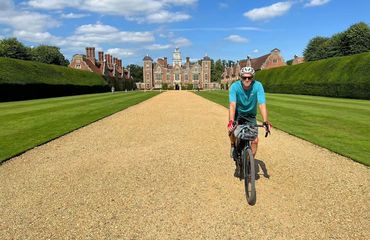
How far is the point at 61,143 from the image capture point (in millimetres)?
10516

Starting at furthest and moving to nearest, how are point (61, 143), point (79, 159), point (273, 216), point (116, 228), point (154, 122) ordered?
1. point (154, 122)
2. point (61, 143)
3. point (79, 159)
4. point (273, 216)
5. point (116, 228)

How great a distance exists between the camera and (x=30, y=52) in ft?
282

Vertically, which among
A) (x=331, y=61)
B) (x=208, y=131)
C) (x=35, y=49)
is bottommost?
(x=208, y=131)

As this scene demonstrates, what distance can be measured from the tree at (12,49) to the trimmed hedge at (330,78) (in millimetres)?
57596

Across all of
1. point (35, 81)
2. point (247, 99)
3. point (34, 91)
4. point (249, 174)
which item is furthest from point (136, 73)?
point (249, 174)

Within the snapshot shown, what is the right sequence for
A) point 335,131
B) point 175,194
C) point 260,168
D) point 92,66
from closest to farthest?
point 175,194
point 260,168
point 335,131
point 92,66

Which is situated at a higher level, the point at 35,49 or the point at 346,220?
the point at 35,49

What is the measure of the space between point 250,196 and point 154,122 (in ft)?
34.5

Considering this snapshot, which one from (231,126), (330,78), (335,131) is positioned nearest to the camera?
(231,126)

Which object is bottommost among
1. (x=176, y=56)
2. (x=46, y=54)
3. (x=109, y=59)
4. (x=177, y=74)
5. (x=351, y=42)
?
(x=177, y=74)

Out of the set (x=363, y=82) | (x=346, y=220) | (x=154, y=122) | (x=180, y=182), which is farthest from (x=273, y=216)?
(x=363, y=82)

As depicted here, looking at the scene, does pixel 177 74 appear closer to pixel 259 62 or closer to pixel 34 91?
pixel 259 62

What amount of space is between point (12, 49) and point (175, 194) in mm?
80029

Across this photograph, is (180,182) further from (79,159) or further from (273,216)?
(79,159)
